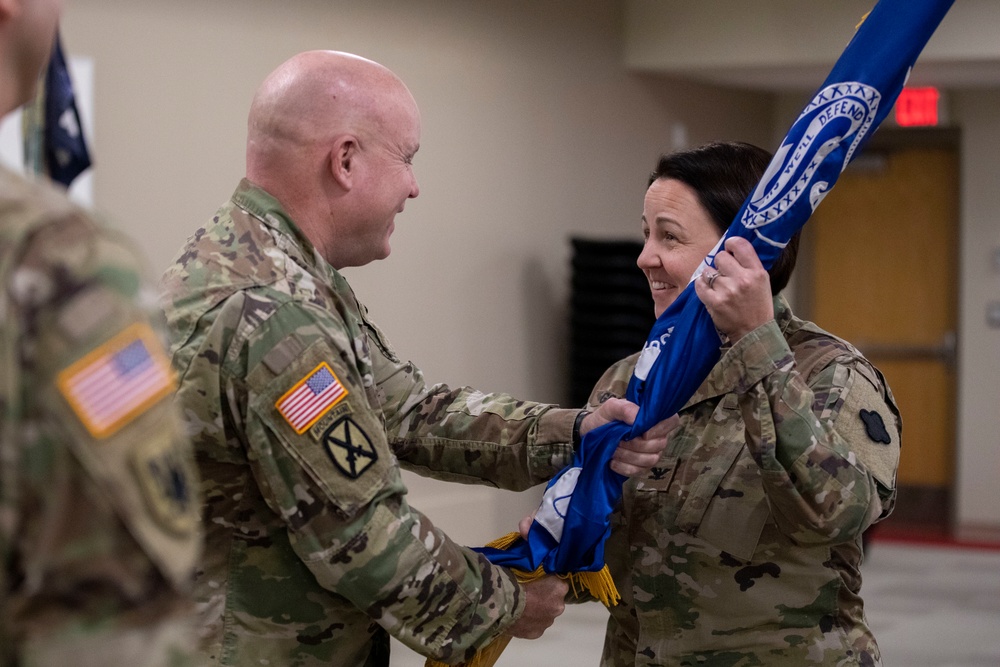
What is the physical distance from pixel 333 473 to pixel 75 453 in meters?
0.69

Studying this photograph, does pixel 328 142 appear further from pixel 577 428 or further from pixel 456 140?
pixel 456 140

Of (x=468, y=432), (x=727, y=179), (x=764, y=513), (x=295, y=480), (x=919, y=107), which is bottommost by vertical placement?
(x=919, y=107)

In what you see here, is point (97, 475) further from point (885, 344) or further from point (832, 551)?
point (885, 344)

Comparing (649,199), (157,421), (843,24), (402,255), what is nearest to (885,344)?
(843,24)

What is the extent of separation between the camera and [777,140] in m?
9.72

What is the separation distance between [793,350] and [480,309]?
4.94 m

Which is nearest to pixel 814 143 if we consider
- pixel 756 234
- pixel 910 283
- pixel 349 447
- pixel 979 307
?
pixel 756 234

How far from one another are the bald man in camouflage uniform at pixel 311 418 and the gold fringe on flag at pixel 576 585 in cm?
5

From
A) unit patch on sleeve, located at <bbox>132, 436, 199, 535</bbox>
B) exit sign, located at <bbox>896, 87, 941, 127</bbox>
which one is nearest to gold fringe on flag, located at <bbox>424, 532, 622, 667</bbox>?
unit patch on sleeve, located at <bbox>132, 436, 199, 535</bbox>

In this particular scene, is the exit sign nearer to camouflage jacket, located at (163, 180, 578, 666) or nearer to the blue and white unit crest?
the blue and white unit crest

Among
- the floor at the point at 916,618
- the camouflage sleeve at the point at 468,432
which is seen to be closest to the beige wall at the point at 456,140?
the floor at the point at 916,618

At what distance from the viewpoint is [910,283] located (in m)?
9.12

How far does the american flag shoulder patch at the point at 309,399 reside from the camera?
1.59 metres

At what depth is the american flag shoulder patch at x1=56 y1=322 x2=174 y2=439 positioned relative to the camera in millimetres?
917
